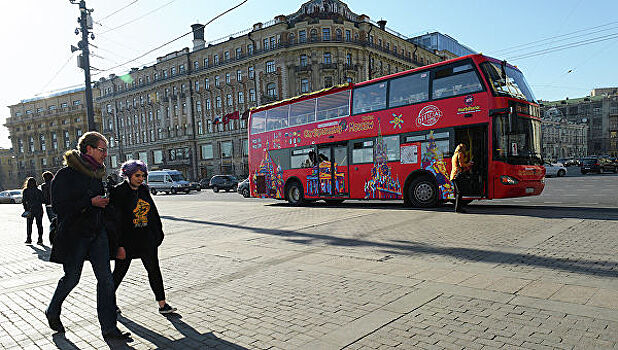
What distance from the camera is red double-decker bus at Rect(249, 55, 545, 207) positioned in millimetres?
9898

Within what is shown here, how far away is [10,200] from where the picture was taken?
135ft

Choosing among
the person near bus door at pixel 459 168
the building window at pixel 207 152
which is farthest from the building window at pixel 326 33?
the person near bus door at pixel 459 168

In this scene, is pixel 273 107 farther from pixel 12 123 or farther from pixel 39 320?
pixel 12 123

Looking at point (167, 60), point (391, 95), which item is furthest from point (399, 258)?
point (167, 60)

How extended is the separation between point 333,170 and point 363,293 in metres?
9.80

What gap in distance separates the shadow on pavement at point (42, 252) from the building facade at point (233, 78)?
3226 cm

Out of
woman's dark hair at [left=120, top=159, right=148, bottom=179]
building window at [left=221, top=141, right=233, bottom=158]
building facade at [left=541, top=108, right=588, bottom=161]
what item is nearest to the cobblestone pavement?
woman's dark hair at [left=120, top=159, right=148, bottom=179]

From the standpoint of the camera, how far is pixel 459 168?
9.78 meters

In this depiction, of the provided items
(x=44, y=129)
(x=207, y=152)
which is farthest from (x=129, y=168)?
(x=44, y=129)

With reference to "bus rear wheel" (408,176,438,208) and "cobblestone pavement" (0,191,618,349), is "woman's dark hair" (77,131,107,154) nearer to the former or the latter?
"cobblestone pavement" (0,191,618,349)

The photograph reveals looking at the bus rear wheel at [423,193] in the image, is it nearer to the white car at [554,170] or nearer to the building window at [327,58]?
the white car at [554,170]

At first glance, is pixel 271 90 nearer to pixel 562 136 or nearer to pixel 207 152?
pixel 207 152

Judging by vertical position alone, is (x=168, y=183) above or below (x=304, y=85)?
below

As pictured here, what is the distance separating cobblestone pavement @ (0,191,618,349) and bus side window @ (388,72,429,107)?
15.6 ft
